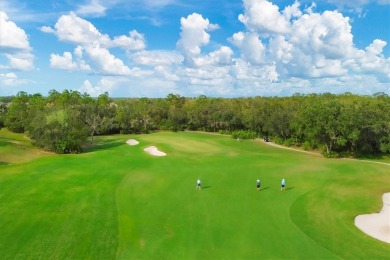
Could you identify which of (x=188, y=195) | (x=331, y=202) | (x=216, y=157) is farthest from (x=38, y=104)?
(x=331, y=202)

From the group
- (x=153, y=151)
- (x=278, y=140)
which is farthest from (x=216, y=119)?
(x=153, y=151)

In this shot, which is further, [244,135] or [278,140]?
[244,135]

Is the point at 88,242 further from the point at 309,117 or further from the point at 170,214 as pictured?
the point at 309,117

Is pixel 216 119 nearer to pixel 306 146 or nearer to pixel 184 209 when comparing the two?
pixel 306 146

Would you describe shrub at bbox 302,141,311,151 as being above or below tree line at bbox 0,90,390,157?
below

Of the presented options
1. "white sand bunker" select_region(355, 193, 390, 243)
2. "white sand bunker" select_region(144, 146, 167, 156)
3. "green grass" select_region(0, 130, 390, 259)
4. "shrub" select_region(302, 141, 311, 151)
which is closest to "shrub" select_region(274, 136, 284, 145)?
"shrub" select_region(302, 141, 311, 151)

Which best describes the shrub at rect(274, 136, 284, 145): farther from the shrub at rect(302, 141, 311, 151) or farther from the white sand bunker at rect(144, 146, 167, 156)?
the white sand bunker at rect(144, 146, 167, 156)

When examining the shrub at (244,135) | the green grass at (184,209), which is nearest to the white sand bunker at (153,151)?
the green grass at (184,209)
